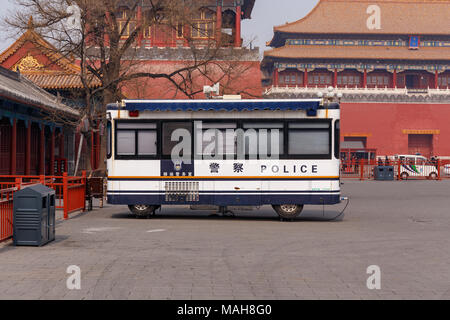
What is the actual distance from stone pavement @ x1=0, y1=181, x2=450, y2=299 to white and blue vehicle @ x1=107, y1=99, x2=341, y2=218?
0.70m

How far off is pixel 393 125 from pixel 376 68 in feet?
20.7

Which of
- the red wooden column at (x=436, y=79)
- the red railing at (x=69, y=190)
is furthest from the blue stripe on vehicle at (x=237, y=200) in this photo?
the red wooden column at (x=436, y=79)

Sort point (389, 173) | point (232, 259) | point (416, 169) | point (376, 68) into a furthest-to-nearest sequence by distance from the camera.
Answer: point (376, 68) < point (416, 169) < point (389, 173) < point (232, 259)

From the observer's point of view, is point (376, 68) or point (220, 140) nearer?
point (220, 140)

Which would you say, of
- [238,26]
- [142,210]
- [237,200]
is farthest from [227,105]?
[238,26]

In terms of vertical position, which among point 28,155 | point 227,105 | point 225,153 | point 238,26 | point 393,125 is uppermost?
point 238,26

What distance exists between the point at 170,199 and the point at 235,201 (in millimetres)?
1684

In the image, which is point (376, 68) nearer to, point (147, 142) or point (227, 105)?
point (227, 105)

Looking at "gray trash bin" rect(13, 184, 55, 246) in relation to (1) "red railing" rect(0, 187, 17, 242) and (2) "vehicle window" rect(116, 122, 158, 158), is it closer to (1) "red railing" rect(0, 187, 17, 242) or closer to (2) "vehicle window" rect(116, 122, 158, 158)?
(1) "red railing" rect(0, 187, 17, 242)

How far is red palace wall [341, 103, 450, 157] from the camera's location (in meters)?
56.8

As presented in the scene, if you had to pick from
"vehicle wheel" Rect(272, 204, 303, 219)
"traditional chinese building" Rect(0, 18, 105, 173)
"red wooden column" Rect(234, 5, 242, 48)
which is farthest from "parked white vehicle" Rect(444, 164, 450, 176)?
"vehicle wheel" Rect(272, 204, 303, 219)

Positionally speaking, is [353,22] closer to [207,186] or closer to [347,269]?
[207,186]

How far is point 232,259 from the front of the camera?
29.5 feet

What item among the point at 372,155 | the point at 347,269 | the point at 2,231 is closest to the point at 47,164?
the point at 2,231
